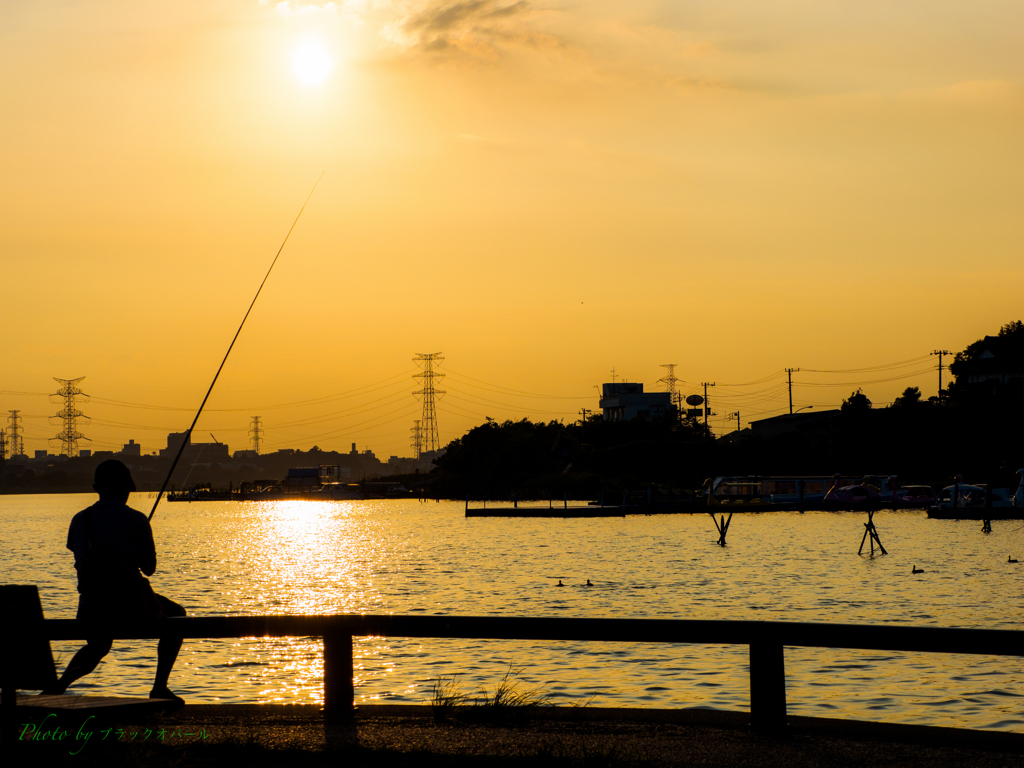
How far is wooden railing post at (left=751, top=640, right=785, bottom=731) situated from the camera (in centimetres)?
870

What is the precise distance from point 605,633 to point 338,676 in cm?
247

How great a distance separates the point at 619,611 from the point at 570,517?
88.3m

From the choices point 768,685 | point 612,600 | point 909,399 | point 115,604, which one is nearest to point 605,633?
point 768,685

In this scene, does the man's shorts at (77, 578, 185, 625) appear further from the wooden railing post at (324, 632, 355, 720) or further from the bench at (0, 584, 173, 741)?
the wooden railing post at (324, 632, 355, 720)

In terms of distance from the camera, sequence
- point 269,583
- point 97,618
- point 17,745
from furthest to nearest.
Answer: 1. point 269,583
2. point 97,618
3. point 17,745

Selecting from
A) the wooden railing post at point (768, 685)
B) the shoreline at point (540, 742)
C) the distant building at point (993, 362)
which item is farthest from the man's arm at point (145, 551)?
the distant building at point (993, 362)

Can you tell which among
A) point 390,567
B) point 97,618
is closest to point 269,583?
point 390,567

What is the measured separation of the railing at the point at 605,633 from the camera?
26.5ft

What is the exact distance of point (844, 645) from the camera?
8258 millimetres

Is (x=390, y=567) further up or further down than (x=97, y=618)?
further down

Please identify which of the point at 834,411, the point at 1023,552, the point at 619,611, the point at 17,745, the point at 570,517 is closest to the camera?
the point at 17,745

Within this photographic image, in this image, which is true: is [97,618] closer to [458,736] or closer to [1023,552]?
[458,736]

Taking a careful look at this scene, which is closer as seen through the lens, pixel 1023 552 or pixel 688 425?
pixel 1023 552

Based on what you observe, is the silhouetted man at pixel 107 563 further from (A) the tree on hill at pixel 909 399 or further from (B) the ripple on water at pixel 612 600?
(A) the tree on hill at pixel 909 399
